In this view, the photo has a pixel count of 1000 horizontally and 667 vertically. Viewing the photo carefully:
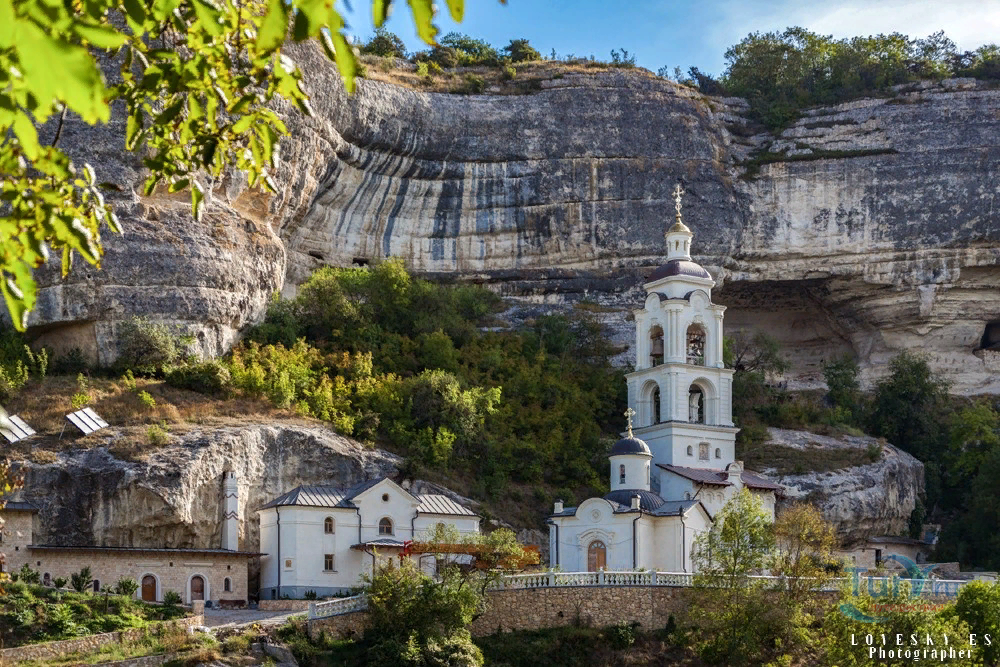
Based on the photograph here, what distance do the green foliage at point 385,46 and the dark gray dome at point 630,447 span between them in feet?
103

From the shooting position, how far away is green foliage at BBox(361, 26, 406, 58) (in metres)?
71.5

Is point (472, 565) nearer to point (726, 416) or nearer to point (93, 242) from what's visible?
point (726, 416)

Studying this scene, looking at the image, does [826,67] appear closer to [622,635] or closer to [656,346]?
[656,346]

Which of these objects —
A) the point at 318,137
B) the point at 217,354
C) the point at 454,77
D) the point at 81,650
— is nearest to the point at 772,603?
the point at 81,650

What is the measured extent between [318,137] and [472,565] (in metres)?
23.4

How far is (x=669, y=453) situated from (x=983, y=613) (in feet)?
48.2

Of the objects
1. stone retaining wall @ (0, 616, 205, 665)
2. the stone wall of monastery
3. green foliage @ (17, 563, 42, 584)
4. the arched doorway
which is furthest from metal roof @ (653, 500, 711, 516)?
green foliage @ (17, 563, 42, 584)

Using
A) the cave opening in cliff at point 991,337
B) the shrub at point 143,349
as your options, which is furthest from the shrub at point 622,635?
the cave opening in cliff at point 991,337

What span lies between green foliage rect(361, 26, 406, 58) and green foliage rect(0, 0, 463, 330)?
208ft

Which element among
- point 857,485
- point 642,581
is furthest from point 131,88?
point 857,485

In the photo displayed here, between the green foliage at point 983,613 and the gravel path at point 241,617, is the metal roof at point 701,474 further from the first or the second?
the gravel path at point 241,617

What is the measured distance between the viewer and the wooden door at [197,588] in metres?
40.7

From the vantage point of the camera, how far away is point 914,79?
230 ft

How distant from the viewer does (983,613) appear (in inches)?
1387
